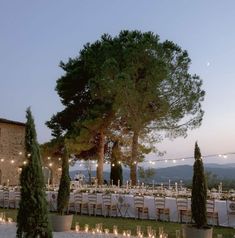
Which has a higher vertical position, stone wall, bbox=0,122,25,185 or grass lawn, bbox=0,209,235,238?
stone wall, bbox=0,122,25,185

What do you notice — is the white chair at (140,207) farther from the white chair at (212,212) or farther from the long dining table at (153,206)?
the white chair at (212,212)

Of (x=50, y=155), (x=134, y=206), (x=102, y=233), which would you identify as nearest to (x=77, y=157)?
(x=50, y=155)

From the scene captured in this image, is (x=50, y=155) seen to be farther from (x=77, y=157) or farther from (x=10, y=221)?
→ (x=10, y=221)

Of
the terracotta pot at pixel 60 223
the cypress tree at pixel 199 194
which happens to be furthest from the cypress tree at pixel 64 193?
the cypress tree at pixel 199 194

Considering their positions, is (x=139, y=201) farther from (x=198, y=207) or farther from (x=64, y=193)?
(x=198, y=207)

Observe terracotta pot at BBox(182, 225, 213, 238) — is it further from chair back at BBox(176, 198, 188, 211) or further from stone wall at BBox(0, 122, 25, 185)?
stone wall at BBox(0, 122, 25, 185)

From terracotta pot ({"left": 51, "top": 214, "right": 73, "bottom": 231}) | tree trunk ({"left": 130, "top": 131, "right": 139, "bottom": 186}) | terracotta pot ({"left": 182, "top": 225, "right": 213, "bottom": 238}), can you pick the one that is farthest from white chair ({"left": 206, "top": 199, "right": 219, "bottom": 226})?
tree trunk ({"left": 130, "top": 131, "right": 139, "bottom": 186})

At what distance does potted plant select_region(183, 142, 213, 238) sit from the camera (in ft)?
28.4

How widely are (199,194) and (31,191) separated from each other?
366cm

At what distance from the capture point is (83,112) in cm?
2738

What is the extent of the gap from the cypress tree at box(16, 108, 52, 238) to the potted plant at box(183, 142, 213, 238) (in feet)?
10.1

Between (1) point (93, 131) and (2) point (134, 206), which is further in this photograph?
(1) point (93, 131)

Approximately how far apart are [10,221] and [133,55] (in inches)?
523

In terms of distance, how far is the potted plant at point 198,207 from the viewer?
28.4 feet
